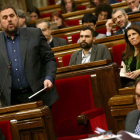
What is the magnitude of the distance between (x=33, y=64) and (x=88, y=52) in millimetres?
599

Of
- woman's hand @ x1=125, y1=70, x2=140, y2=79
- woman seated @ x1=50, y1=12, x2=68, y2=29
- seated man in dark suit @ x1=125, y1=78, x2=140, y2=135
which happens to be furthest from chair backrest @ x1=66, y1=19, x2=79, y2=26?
seated man in dark suit @ x1=125, y1=78, x2=140, y2=135

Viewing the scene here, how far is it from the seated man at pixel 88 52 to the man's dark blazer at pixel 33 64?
48cm

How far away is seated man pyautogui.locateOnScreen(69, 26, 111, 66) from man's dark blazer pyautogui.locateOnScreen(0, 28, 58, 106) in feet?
1.57

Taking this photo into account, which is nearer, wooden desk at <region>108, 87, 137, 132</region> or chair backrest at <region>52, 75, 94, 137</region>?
wooden desk at <region>108, 87, 137, 132</region>

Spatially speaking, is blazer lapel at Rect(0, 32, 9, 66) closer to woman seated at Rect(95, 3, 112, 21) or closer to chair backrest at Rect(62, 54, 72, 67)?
chair backrest at Rect(62, 54, 72, 67)

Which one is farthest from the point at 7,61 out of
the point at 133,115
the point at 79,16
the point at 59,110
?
the point at 79,16

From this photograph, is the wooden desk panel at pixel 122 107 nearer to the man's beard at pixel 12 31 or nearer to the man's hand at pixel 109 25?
the man's beard at pixel 12 31

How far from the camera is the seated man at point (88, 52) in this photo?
169 centimetres

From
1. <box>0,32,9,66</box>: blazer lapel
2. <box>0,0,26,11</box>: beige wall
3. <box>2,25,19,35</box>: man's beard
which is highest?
<box>0,0,26,11</box>: beige wall

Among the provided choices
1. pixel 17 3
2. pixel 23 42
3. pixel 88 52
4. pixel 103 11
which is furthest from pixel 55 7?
pixel 23 42

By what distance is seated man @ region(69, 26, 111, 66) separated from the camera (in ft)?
5.54

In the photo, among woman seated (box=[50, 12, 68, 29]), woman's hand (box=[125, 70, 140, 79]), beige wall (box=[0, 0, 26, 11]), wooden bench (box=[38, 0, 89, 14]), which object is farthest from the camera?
wooden bench (box=[38, 0, 89, 14])

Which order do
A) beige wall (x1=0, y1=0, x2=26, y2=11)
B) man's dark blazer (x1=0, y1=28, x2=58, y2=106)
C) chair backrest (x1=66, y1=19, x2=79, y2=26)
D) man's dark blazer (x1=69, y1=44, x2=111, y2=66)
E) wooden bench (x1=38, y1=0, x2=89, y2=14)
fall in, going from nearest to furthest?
man's dark blazer (x1=0, y1=28, x2=58, y2=106) → man's dark blazer (x1=69, y1=44, x2=111, y2=66) → chair backrest (x1=66, y1=19, x2=79, y2=26) → beige wall (x1=0, y1=0, x2=26, y2=11) → wooden bench (x1=38, y1=0, x2=89, y2=14)

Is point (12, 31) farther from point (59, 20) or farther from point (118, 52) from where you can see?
point (59, 20)
